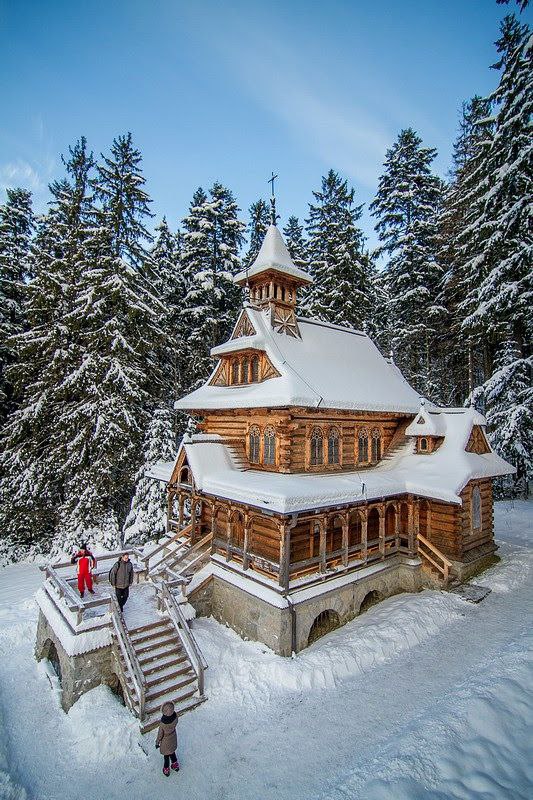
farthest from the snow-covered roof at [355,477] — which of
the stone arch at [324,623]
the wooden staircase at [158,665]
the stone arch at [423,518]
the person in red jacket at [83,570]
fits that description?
the person in red jacket at [83,570]

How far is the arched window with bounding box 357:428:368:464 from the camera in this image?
18281 millimetres

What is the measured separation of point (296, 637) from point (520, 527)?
1667cm

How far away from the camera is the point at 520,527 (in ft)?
70.9

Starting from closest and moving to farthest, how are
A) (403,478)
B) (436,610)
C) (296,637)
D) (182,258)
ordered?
(296,637) < (436,610) < (403,478) < (182,258)

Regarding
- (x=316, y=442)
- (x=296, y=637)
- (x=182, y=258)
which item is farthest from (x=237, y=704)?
(x=182, y=258)

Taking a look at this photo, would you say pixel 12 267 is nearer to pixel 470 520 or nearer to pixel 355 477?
pixel 355 477

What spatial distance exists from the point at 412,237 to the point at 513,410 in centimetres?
1575

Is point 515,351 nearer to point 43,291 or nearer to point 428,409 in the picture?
point 428,409

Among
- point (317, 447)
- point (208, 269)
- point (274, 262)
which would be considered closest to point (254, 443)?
point (317, 447)

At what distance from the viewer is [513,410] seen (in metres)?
21.9

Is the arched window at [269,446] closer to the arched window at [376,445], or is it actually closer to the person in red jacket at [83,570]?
the arched window at [376,445]

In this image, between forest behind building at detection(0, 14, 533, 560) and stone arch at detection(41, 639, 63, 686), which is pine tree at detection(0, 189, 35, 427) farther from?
stone arch at detection(41, 639, 63, 686)

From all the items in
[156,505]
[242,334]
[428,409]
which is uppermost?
[242,334]

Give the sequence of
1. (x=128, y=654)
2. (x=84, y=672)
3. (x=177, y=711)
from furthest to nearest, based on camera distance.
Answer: (x=84, y=672) < (x=128, y=654) < (x=177, y=711)
